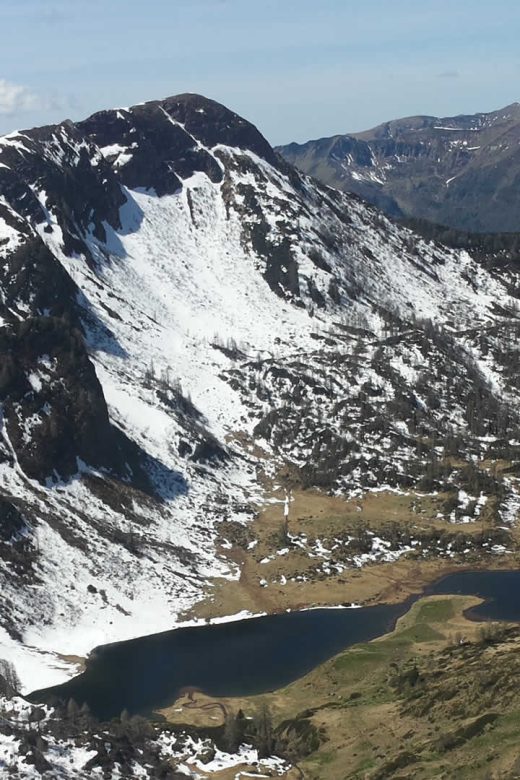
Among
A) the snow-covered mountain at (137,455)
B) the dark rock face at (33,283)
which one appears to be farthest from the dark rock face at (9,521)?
the dark rock face at (33,283)

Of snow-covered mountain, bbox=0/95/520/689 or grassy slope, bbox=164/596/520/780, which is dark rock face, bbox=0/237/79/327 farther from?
grassy slope, bbox=164/596/520/780

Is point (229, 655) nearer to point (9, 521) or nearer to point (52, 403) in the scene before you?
point (9, 521)

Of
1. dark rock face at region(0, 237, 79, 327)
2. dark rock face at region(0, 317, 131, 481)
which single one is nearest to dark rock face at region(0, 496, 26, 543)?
dark rock face at region(0, 317, 131, 481)

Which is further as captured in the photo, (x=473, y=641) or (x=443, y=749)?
(x=473, y=641)

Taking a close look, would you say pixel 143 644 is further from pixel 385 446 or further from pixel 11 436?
pixel 385 446

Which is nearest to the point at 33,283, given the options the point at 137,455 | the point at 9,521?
the point at 137,455

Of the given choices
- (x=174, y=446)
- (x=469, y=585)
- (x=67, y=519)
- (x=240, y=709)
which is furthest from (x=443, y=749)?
(x=174, y=446)
